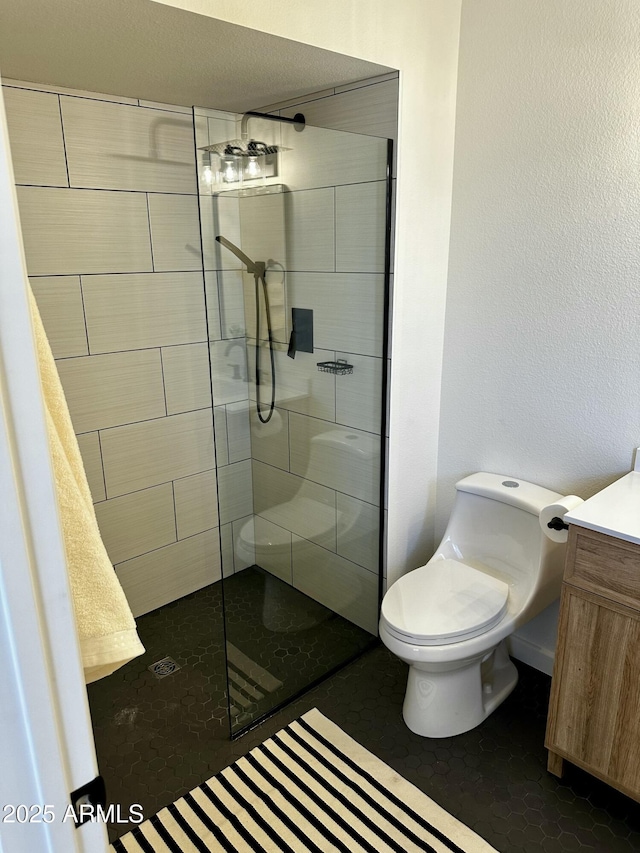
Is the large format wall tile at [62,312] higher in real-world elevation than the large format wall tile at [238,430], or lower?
higher

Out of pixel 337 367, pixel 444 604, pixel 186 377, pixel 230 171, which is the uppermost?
pixel 230 171

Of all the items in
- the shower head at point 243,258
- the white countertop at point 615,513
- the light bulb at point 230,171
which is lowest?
the white countertop at point 615,513

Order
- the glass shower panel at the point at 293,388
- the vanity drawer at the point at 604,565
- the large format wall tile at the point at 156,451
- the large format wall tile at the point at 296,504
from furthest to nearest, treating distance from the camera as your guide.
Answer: the large format wall tile at the point at 156,451 < the large format wall tile at the point at 296,504 < the glass shower panel at the point at 293,388 < the vanity drawer at the point at 604,565

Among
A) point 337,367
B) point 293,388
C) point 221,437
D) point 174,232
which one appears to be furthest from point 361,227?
point 221,437

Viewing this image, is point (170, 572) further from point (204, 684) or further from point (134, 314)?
point (134, 314)

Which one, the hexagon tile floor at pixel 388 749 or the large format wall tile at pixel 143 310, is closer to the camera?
the hexagon tile floor at pixel 388 749

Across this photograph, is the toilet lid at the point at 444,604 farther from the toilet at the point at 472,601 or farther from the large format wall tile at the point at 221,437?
the large format wall tile at the point at 221,437

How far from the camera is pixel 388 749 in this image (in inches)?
78.8

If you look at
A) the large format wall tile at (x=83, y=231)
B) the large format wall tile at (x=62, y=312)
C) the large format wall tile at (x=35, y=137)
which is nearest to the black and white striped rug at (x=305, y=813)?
the large format wall tile at (x=62, y=312)

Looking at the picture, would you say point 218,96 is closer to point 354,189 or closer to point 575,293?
point 354,189

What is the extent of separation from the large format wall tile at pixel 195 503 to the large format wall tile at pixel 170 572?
0.05m

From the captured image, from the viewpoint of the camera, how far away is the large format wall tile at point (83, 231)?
6.86 ft

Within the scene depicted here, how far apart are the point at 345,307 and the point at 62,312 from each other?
1028mm

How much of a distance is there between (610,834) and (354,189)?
2127 mm
